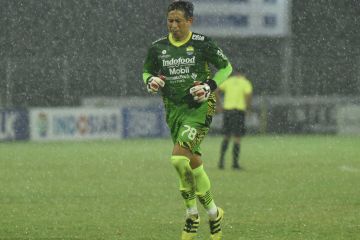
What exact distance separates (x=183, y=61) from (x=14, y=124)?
21.7 metres

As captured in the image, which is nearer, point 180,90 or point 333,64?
point 180,90

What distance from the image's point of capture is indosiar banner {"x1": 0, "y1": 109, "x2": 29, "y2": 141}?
95.5ft

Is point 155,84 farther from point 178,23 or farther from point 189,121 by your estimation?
point 178,23

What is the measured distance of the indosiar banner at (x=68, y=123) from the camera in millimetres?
29578

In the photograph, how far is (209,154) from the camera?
23297 millimetres

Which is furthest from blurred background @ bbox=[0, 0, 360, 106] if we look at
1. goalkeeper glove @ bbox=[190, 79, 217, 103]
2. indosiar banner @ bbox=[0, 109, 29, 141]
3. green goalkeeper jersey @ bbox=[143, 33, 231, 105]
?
goalkeeper glove @ bbox=[190, 79, 217, 103]

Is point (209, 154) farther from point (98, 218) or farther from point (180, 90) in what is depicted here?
point (180, 90)

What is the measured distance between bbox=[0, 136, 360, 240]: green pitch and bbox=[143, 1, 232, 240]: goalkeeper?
91 cm

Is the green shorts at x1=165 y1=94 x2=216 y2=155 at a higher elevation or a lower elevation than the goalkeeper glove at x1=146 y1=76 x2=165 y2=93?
lower

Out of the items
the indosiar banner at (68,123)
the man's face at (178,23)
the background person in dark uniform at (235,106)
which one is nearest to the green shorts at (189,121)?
the man's face at (178,23)

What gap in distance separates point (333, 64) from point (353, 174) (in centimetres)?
1738

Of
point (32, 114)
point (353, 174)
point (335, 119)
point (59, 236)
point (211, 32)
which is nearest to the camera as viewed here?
point (59, 236)

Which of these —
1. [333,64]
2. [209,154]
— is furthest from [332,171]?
[333,64]

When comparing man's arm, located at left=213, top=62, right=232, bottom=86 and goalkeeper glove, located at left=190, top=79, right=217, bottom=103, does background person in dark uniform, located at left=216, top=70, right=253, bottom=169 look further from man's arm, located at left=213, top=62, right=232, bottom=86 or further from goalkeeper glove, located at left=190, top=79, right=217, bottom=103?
goalkeeper glove, located at left=190, top=79, right=217, bottom=103
